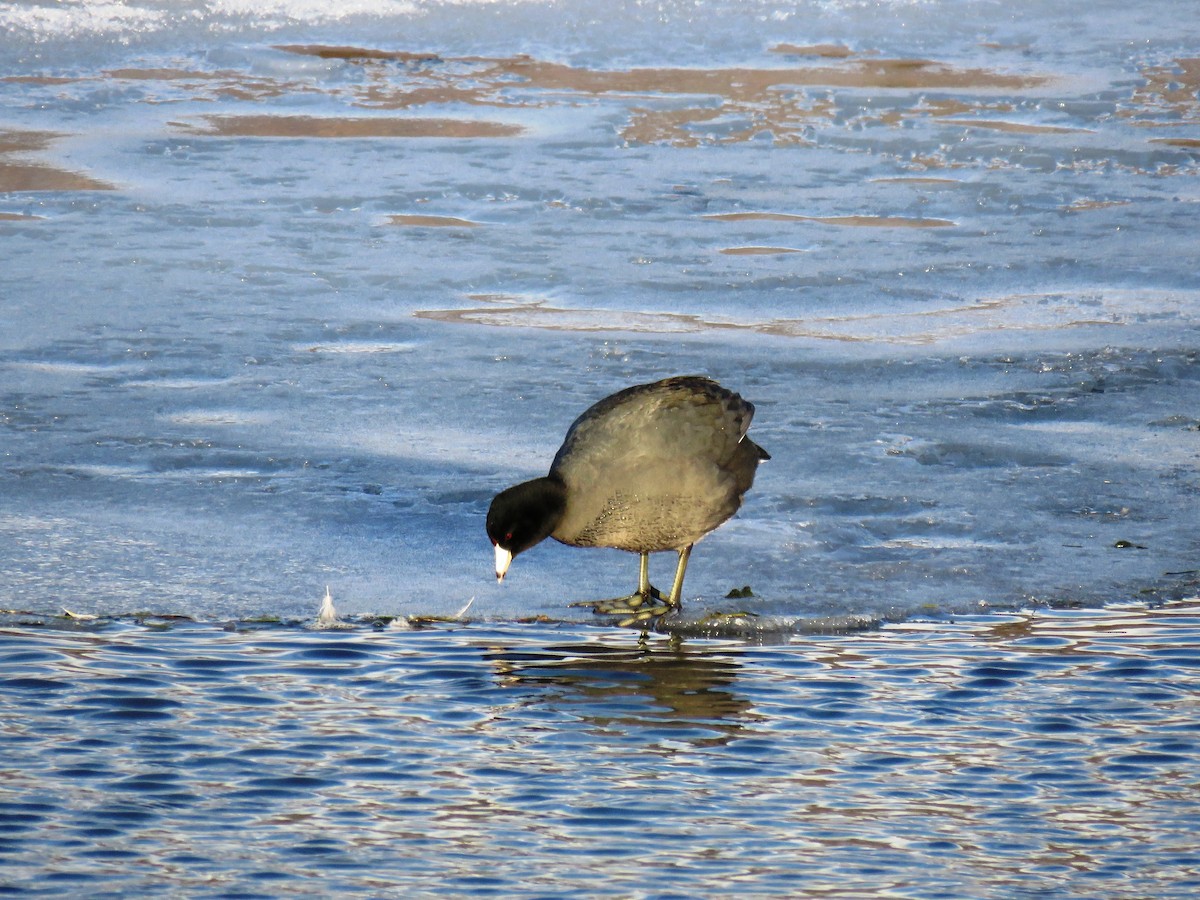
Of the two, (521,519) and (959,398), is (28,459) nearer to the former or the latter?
(521,519)

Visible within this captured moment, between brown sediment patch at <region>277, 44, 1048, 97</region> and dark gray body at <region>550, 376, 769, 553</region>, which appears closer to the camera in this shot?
dark gray body at <region>550, 376, 769, 553</region>

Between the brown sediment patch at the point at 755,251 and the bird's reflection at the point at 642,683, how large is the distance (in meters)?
5.54

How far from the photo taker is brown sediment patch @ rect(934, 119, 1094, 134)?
1391 centimetres

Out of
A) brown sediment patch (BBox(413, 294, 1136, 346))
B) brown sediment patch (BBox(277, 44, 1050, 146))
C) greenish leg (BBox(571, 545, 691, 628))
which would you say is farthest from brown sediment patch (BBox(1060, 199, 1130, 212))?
greenish leg (BBox(571, 545, 691, 628))

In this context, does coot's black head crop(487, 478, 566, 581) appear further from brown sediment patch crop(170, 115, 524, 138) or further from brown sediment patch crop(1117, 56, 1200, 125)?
brown sediment patch crop(1117, 56, 1200, 125)

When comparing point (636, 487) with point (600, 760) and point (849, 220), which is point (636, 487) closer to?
point (600, 760)

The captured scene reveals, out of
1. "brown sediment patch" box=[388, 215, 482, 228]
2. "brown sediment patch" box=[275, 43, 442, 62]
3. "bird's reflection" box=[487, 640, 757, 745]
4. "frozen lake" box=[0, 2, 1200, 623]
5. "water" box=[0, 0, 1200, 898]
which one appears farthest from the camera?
"brown sediment patch" box=[275, 43, 442, 62]

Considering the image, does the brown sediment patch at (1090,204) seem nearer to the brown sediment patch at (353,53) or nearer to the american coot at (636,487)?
the american coot at (636,487)

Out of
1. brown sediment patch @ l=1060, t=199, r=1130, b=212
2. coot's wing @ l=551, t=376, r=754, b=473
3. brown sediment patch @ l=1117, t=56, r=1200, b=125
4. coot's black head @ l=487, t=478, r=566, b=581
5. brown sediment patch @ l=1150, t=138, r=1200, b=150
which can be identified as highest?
brown sediment patch @ l=1117, t=56, r=1200, b=125

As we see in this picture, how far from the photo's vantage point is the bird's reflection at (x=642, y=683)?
4984 millimetres

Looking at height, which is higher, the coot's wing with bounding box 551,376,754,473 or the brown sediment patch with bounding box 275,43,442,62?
the brown sediment patch with bounding box 275,43,442,62

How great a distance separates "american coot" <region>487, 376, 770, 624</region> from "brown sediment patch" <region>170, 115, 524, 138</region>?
814 centimetres

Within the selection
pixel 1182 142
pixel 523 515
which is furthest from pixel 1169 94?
pixel 523 515

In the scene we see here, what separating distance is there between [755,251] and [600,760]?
6.67 m
